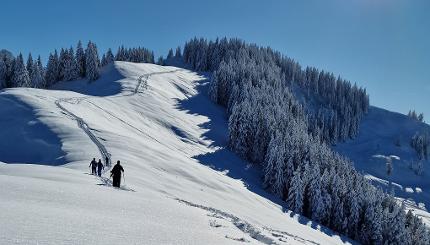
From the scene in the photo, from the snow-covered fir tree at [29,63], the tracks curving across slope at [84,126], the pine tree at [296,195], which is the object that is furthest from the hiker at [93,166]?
the snow-covered fir tree at [29,63]

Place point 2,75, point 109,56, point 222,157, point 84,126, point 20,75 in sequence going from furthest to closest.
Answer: point 109,56
point 2,75
point 20,75
point 222,157
point 84,126

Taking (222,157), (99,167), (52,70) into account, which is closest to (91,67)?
(52,70)

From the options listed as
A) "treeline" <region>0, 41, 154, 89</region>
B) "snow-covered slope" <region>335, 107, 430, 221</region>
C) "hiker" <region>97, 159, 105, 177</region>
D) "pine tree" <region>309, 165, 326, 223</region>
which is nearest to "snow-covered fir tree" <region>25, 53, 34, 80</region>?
"treeline" <region>0, 41, 154, 89</region>

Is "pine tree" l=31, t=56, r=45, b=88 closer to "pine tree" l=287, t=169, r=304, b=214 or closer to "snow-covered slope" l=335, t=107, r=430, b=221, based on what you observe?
"pine tree" l=287, t=169, r=304, b=214

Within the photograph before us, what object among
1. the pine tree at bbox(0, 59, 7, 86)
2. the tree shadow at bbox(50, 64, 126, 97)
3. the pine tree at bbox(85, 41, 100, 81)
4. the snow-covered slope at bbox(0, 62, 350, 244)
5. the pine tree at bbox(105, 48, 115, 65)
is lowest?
the snow-covered slope at bbox(0, 62, 350, 244)

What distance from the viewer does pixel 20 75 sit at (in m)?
109

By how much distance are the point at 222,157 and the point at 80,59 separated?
69590 millimetres

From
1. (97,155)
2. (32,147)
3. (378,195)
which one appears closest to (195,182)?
(97,155)

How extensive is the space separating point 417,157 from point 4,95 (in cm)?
16225

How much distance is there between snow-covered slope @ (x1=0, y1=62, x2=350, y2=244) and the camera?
14.9 m

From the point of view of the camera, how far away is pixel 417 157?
177375 millimetres

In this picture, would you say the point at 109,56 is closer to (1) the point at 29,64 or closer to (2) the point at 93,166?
(1) the point at 29,64

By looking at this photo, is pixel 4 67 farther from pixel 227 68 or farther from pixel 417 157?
pixel 417 157

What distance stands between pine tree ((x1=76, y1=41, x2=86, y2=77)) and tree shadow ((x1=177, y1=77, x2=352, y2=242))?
3572cm
